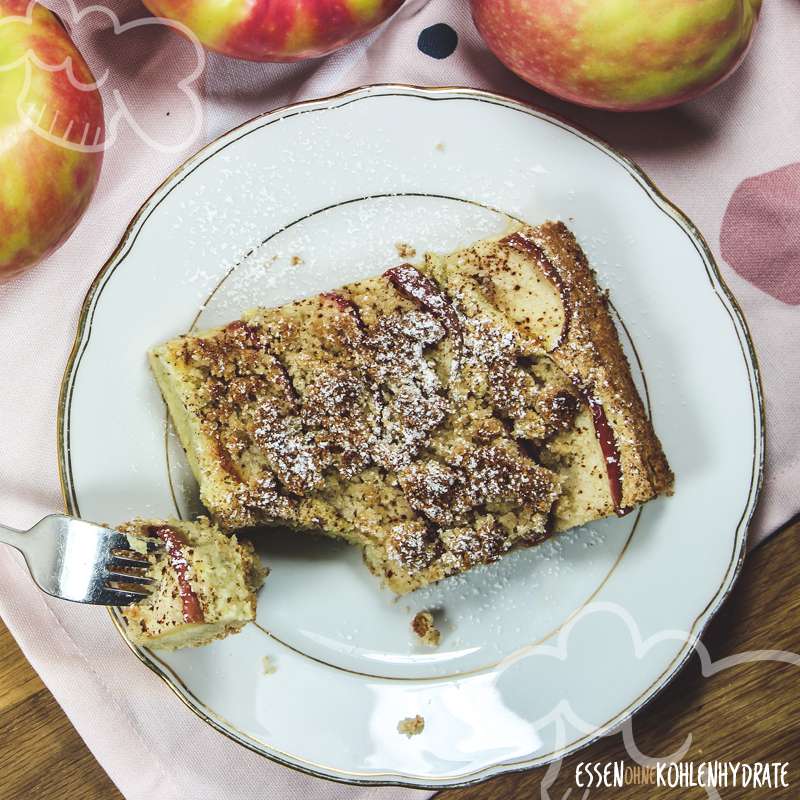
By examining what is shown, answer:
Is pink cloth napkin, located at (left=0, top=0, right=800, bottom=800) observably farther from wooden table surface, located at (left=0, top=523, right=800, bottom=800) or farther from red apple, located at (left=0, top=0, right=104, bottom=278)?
red apple, located at (left=0, top=0, right=104, bottom=278)

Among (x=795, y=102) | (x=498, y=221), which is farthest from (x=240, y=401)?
(x=795, y=102)

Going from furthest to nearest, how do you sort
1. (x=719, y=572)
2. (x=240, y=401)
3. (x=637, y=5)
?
(x=719, y=572), (x=240, y=401), (x=637, y=5)

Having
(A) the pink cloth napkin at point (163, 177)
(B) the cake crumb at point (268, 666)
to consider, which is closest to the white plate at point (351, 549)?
(B) the cake crumb at point (268, 666)

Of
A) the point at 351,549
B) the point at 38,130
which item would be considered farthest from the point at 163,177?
the point at 351,549

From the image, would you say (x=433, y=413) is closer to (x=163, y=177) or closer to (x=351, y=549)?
(x=351, y=549)

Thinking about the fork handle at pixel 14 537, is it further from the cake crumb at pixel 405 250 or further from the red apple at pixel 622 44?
the red apple at pixel 622 44

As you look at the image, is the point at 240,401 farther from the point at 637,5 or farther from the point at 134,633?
the point at 637,5
